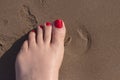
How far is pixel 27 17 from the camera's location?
6.35 ft

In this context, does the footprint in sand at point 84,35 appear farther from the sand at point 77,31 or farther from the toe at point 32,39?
the toe at point 32,39

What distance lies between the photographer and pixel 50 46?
200cm

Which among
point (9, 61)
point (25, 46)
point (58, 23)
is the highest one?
point (58, 23)

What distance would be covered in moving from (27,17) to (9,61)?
0.34m

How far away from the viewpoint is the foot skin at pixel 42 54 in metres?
1.93

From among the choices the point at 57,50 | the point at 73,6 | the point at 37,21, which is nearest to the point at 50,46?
the point at 57,50

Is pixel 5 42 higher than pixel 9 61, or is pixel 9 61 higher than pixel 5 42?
pixel 5 42

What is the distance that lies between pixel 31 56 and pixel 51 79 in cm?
23

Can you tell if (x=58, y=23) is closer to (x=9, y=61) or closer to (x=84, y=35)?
(x=84, y=35)

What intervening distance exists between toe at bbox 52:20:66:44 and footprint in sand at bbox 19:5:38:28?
15 cm

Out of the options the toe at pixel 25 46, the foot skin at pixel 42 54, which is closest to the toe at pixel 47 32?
the foot skin at pixel 42 54

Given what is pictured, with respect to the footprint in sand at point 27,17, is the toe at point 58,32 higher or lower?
lower

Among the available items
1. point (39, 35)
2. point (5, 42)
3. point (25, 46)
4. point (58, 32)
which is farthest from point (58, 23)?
point (5, 42)

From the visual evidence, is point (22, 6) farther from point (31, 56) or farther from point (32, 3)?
point (31, 56)
